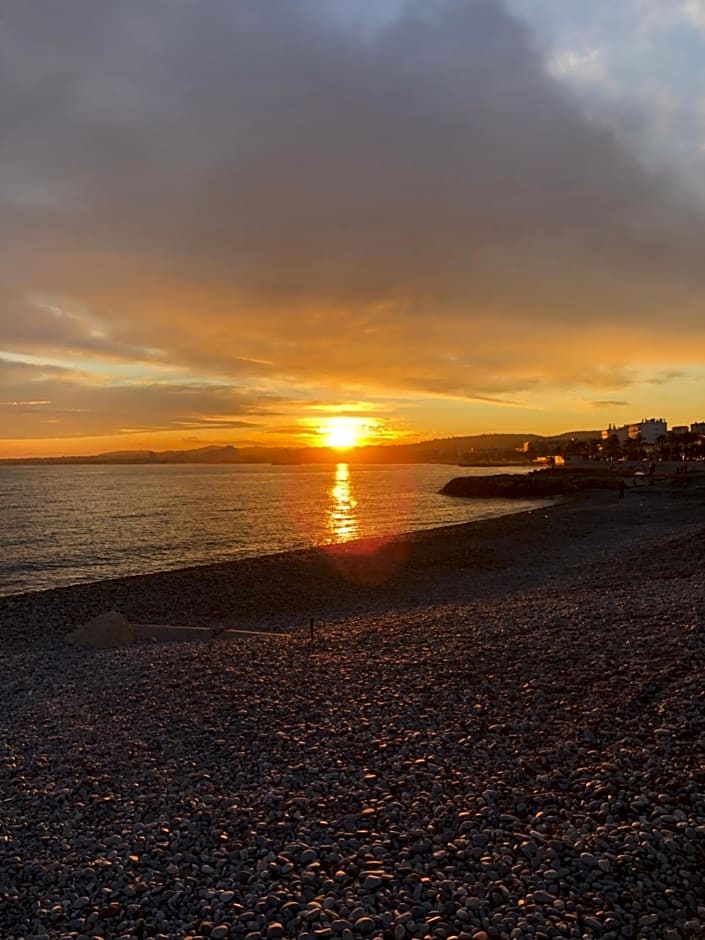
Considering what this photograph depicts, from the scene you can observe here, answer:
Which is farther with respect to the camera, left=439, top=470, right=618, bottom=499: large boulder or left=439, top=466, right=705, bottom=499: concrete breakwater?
left=439, top=470, right=618, bottom=499: large boulder

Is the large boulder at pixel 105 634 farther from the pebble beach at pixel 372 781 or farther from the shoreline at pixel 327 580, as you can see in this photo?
the shoreline at pixel 327 580

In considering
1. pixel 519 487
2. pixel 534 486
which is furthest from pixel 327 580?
pixel 534 486

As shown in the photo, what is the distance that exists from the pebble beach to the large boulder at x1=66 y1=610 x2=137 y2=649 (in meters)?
0.80

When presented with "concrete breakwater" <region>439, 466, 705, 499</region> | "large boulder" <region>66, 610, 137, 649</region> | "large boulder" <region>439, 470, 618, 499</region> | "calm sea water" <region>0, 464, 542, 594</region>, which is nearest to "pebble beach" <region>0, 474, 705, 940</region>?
"large boulder" <region>66, 610, 137, 649</region>

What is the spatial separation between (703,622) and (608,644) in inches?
65.4

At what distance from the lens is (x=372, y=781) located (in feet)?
20.9

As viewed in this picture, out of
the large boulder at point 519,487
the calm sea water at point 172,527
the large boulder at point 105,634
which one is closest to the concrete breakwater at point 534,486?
the large boulder at point 519,487

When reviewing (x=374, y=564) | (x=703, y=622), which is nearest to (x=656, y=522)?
(x=374, y=564)

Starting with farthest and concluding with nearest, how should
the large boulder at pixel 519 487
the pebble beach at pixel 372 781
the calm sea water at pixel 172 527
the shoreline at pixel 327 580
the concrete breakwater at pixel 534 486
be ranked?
1. the large boulder at pixel 519 487
2. the concrete breakwater at pixel 534 486
3. the calm sea water at pixel 172 527
4. the shoreline at pixel 327 580
5. the pebble beach at pixel 372 781

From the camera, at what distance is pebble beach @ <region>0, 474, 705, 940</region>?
4.58 meters

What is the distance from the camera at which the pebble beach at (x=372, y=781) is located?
4.58 metres

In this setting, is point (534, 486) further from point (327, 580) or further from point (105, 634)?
point (105, 634)

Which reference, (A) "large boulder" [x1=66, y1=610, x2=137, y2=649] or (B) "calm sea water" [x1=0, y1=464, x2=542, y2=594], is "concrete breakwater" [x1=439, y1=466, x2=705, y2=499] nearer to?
(B) "calm sea water" [x1=0, y1=464, x2=542, y2=594]

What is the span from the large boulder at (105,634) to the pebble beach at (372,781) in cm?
80
